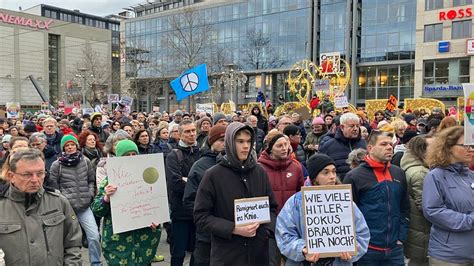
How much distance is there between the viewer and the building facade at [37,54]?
67.9 m

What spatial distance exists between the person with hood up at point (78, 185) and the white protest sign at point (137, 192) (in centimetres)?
124

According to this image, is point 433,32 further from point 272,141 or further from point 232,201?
point 232,201

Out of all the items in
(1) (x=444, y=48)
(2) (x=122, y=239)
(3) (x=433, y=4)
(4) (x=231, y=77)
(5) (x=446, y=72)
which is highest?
(3) (x=433, y=4)

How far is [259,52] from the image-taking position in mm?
52156

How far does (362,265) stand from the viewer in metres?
3.96

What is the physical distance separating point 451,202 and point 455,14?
133 feet

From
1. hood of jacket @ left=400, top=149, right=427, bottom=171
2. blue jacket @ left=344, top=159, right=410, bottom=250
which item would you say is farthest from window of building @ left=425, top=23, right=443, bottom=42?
blue jacket @ left=344, top=159, right=410, bottom=250

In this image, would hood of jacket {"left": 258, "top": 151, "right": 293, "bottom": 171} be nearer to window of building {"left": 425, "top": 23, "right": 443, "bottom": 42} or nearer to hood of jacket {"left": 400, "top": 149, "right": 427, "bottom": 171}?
hood of jacket {"left": 400, "top": 149, "right": 427, "bottom": 171}

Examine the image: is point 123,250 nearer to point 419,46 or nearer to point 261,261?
point 261,261

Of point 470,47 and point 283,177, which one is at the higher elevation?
point 470,47

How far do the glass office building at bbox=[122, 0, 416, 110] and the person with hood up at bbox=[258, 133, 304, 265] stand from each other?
36.5 m

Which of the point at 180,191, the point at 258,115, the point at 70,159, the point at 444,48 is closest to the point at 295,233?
the point at 180,191

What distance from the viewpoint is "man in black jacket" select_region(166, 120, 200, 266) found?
A: 5.10 meters

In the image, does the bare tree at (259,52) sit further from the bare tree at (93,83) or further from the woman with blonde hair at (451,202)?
the woman with blonde hair at (451,202)
